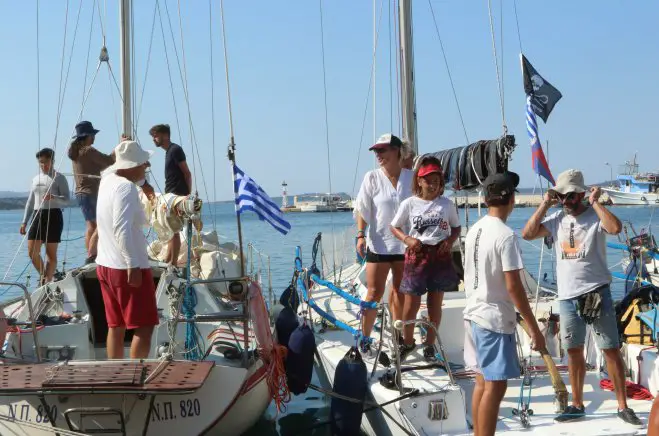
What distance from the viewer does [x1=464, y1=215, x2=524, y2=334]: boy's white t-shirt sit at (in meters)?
4.08

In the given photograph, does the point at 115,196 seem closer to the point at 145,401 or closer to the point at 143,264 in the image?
the point at 143,264

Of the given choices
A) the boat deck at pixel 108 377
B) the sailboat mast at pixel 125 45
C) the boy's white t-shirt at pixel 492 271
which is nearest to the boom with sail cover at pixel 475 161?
the boy's white t-shirt at pixel 492 271

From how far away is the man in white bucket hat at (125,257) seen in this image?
5.10m

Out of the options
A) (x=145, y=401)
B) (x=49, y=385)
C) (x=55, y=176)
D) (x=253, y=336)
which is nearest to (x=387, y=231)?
(x=253, y=336)

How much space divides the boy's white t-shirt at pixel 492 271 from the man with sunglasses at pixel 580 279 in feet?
2.87

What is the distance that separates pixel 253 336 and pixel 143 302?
1.23 meters

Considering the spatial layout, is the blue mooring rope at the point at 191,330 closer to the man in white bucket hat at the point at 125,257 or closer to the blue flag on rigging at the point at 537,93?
the man in white bucket hat at the point at 125,257

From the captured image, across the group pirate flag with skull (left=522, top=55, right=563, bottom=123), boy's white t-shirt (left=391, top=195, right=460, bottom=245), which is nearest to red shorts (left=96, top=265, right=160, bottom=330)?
boy's white t-shirt (left=391, top=195, right=460, bottom=245)

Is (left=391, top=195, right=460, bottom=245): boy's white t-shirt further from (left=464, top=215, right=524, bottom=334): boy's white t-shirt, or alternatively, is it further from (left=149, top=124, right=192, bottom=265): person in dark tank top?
(left=149, top=124, right=192, bottom=265): person in dark tank top

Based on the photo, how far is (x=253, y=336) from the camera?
6.15 metres

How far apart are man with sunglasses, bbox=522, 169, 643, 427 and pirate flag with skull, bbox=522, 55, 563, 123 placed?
4.20 m

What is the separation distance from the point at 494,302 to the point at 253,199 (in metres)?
3.23

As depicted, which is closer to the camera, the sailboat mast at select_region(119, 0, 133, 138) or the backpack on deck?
the backpack on deck

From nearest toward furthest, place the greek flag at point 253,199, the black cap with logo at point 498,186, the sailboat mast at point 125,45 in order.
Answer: the black cap with logo at point 498,186, the greek flag at point 253,199, the sailboat mast at point 125,45
